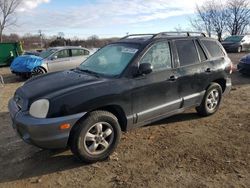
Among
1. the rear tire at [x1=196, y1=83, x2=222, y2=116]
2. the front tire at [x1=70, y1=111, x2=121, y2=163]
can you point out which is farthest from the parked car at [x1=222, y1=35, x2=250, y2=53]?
the front tire at [x1=70, y1=111, x2=121, y2=163]

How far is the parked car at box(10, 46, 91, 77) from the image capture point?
40.2 ft

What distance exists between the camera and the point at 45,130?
155 inches

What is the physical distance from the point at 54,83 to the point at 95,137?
3.44 ft

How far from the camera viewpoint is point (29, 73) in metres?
12.3

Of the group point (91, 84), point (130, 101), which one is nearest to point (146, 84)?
point (130, 101)

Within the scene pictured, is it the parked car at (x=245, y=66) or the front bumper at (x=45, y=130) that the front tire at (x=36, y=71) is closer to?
the parked car at (x=245, y=66)

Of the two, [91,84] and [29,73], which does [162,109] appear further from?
[29,73]

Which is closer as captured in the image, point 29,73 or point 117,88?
point 117,88

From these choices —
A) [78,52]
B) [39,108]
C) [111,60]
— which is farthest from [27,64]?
[39,108]

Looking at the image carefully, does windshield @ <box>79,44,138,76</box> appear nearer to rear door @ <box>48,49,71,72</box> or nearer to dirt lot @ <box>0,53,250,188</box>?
dirt lot @ <box>0,53,250,188</box>

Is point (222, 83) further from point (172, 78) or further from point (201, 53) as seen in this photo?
point (172, 78)

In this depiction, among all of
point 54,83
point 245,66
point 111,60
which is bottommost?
point 245,66

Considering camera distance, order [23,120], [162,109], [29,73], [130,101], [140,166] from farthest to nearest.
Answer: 1. [29,73]
2. [162,109]
3. [130,101]
4. [140,166]
5. [23,120]

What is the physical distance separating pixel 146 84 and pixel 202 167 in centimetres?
154
